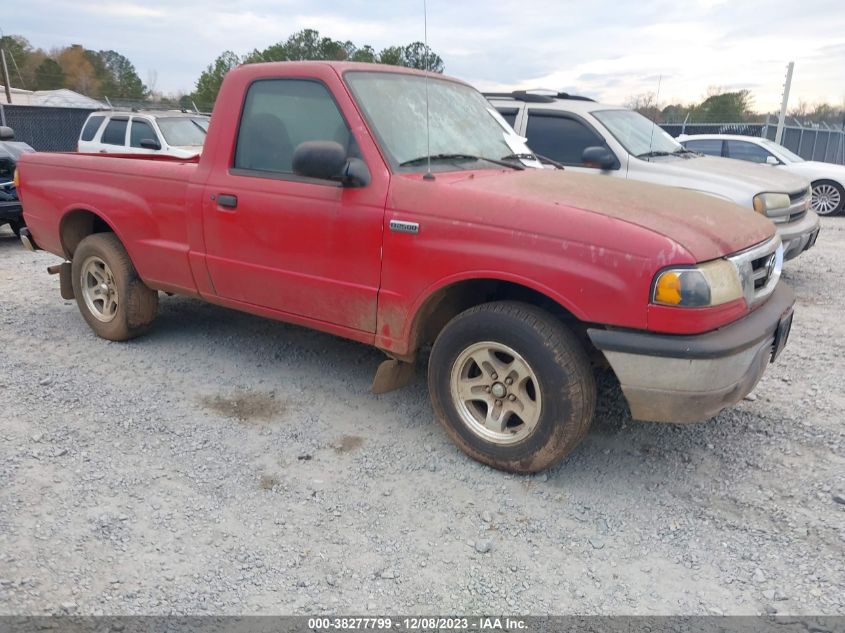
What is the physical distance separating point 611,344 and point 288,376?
8.03 ft

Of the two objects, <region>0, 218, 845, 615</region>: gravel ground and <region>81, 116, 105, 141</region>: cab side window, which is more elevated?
<region>81, 116, 105, 141</region>: cab side window

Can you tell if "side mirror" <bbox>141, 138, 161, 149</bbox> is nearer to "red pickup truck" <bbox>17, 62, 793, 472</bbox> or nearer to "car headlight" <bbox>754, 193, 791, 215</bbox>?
"red pickup truck" <bbox>17, 62, 793, 472</bbox>

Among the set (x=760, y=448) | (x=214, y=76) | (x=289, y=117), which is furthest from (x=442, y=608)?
(x=214, y=76)

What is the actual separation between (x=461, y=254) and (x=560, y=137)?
4428mm

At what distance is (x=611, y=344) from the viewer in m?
2.93

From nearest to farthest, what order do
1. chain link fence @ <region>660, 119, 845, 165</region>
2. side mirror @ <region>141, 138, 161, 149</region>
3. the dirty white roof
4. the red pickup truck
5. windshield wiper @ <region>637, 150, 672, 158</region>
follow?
1. the red pickup truck
2. windshield wiper @ <region>637, 150, 672, 158</region>
3. side mirror @ <region>141, 138, 161, 149</region>
4. chain link fence @ <region>660, 119, 845, 165</region>
5. the dirty white roof

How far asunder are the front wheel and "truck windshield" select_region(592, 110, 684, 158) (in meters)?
6.79

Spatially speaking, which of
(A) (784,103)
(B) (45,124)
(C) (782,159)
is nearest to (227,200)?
(C) (782,159)

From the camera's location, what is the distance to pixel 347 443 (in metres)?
3.74

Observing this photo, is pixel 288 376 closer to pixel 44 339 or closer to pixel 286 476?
pixel 286 476

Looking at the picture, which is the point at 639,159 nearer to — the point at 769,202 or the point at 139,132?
the point at 769,202

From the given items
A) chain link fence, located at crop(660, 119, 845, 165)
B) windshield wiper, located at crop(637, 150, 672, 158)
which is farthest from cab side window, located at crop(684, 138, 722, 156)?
chain link fence, located at crop(660, 119, 845, 165)

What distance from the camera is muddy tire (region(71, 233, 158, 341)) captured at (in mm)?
4949

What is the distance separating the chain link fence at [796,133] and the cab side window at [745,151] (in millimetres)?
9826
